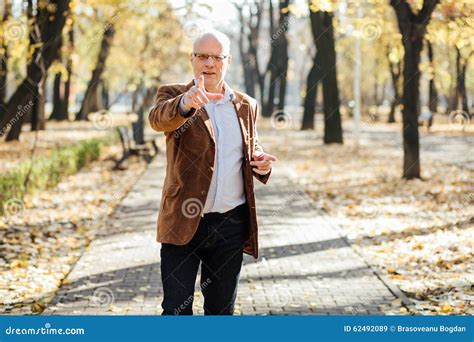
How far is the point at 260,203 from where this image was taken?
40.9ft

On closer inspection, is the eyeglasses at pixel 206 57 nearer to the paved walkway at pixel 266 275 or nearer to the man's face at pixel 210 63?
the man's face at pixel 210 63

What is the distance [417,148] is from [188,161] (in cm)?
1165

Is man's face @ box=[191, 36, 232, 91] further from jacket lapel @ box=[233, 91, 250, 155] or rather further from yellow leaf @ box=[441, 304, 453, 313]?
yellow leaf @ box=[441, 304, 453, 313]

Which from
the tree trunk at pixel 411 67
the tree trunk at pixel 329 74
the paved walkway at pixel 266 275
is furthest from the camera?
the tree trunk at pixel 329 74

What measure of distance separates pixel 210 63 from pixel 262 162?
0.55 meters

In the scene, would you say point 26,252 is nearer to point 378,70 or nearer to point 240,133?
point 240,133

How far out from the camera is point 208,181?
3.89 meters

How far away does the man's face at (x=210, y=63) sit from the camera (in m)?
3.80

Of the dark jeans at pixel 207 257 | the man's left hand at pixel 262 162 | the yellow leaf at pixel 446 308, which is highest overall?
the man's left hand at pixel 262 162

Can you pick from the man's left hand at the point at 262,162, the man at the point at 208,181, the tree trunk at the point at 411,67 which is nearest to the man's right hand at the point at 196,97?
the man at the point at 208,181

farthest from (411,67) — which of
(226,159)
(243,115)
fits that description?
(226,159)

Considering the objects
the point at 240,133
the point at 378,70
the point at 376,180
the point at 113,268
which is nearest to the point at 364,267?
the point at 113,268

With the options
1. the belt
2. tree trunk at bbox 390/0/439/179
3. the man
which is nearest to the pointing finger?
the man

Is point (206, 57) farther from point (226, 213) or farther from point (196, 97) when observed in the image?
point (226, 213)
